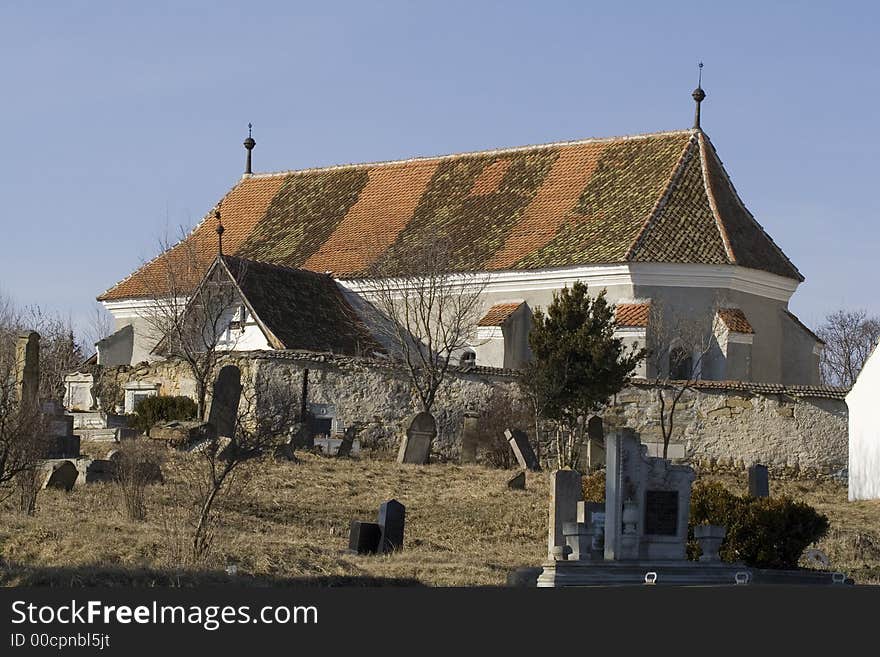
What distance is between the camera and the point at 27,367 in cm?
2964

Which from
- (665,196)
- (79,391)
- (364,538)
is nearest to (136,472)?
(364,538)

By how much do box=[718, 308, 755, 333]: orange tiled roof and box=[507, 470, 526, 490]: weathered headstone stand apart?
38.0ft

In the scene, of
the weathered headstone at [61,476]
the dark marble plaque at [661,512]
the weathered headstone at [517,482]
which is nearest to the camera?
the dark marble plaque at [661,512]

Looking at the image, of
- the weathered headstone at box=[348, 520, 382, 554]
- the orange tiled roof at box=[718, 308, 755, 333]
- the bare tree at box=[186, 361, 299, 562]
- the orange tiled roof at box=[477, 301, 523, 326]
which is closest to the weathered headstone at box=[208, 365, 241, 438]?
the bare tree at box=[186, 361, 299, 562]

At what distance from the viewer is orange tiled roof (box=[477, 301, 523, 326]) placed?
4007 cm

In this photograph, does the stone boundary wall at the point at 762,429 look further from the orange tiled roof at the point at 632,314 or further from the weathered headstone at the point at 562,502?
the weathered headstone at the point at 562,502

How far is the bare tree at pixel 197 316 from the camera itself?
34625mm

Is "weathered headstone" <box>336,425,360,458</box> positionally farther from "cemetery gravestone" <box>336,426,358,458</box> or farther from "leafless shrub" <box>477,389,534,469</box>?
"leafless shrub" <box>477,389,534,469</box>

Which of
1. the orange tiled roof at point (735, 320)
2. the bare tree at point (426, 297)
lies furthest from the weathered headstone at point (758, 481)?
the bare tree at point (426, 297)

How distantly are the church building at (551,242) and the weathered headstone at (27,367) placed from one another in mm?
7823

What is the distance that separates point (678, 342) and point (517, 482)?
11.2 m

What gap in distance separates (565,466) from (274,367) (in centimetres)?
616

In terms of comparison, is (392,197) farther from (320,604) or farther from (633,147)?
(320,604)

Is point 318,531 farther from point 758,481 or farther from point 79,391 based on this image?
point 79,391
